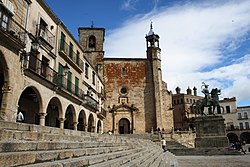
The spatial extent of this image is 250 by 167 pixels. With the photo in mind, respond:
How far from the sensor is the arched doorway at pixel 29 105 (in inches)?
529

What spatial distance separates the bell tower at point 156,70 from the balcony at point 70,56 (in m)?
14.6

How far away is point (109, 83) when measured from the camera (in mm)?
33781

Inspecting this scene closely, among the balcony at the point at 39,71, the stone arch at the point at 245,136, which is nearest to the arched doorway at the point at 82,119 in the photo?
the balcony at the point at 39,71

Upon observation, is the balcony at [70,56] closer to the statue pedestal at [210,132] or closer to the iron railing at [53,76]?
the iron railing at [53,76]

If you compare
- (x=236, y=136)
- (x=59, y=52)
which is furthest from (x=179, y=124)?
(x=59, y=52)

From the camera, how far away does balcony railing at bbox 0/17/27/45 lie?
930 cm

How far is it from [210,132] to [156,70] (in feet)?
54.4

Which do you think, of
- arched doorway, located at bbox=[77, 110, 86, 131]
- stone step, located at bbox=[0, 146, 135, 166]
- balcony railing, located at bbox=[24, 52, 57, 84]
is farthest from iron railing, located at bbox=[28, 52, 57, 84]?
stone step, located at bbox=[0, 146, 135, 166]

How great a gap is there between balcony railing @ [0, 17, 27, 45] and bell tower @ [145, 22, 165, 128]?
23125 mm

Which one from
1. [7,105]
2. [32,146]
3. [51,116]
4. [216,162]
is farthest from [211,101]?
[32,146]

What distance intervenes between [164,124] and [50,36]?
21.6m

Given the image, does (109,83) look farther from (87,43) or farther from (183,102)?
(183,102)

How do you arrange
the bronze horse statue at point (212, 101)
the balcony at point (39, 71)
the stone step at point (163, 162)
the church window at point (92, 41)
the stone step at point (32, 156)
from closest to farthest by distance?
the stone step at point (32, 156) → the stone step at point (163, 162) → the balcony at point (39, 71) → the bronze horse statue at point (212, 101) → the church window at point (92, 41)

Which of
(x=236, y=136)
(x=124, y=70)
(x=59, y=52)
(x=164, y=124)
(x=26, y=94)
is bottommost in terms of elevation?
(x=236, y=136)
